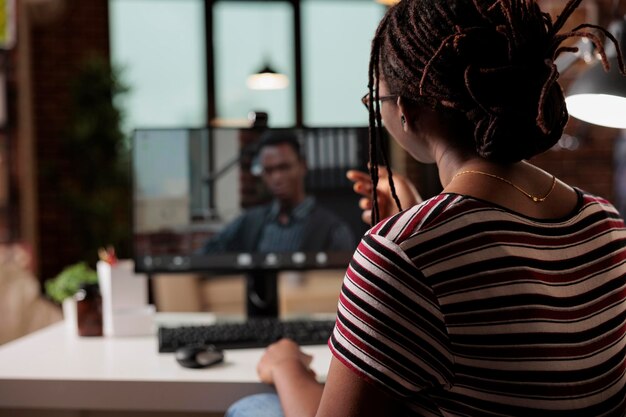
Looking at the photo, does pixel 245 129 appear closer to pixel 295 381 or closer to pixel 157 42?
pixel 295 381

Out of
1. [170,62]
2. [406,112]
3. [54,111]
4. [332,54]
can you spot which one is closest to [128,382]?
[406,112]

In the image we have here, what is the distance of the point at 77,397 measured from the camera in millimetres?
1203

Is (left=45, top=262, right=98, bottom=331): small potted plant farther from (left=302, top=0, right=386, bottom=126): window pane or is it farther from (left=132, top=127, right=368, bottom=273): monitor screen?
(left=302, top=0, right=386, bottom=126): window pane

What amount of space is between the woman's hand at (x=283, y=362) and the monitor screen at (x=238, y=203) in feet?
1.53

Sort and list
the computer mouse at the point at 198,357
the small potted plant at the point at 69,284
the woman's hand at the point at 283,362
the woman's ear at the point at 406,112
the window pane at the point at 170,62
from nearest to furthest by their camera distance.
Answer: the woman's ear at the point at 406,112
the woman's hand at the point at 283,362
the computer mouse at the point at 198,357
the small potted plant at the point at 69,284
the window pane at the point at 170,62

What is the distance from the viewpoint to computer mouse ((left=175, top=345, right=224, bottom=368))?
1.24 m

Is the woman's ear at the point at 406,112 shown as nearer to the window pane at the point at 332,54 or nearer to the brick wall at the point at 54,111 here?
the brick wall at the point at 54,111

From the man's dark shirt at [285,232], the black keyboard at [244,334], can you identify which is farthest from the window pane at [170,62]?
the black keyboard at [244,334]

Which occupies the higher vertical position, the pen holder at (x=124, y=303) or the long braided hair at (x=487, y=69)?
the long braided hair at (x=487, y=69)

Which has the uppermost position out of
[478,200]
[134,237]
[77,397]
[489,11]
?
[489,11]

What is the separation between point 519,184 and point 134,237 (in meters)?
1.08

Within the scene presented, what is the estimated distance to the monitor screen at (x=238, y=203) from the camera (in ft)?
5.43

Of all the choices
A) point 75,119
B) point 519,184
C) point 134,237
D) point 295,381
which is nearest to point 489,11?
point 519,184

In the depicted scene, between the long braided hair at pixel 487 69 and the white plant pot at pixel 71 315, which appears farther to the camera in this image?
the white plant pot at pixel 71 315
